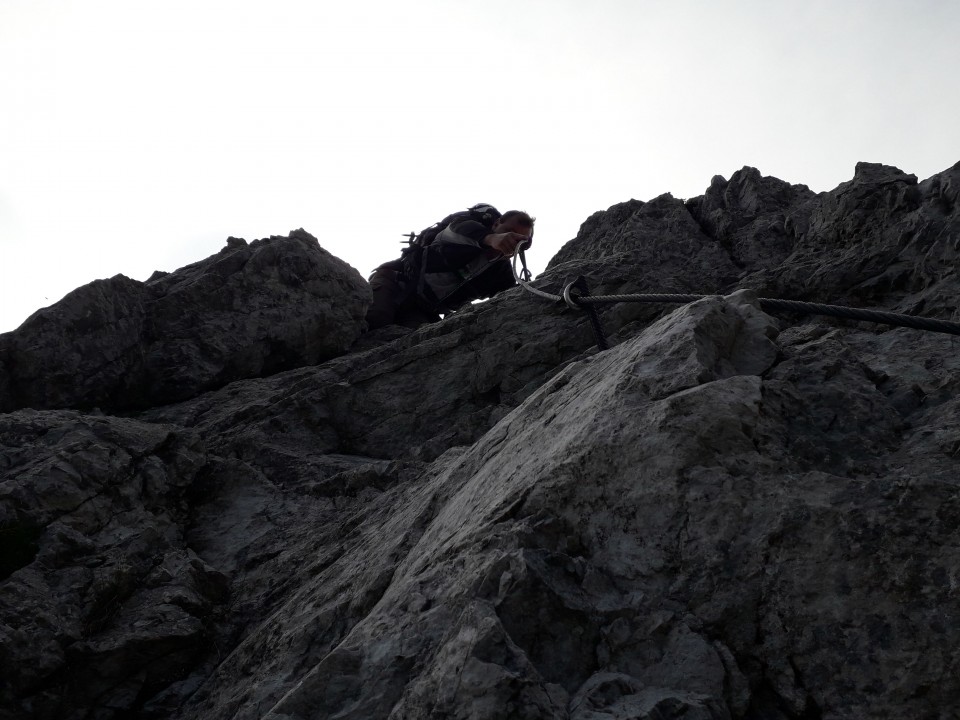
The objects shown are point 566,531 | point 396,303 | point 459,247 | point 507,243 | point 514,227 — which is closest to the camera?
point 566,531

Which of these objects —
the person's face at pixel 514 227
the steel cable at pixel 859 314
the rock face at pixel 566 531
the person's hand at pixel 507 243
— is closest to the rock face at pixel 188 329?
the rock face at pixel 566 531

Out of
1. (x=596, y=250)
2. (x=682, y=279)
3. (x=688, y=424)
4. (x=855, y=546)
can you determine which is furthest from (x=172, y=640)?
(x=596, y=250)

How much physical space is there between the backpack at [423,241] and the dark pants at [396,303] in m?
0.20

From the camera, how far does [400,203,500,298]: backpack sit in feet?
54.1

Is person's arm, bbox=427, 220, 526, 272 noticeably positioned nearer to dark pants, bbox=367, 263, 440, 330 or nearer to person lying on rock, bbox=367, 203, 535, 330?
person lying on rock, bbox=367, 203, 535, 330

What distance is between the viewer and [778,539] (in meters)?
4.34

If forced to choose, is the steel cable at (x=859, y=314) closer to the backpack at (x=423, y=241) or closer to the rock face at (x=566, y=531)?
the rock face at (x=566, y=531)

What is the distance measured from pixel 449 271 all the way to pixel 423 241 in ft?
3.05

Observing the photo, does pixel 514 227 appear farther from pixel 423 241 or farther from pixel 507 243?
pixel 423 241

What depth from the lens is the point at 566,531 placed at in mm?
4840

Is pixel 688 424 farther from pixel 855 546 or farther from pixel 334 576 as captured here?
pixel 334 576

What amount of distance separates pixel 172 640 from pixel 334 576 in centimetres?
144

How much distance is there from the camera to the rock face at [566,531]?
4.04 meters

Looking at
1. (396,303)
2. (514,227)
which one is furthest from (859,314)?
(396,303)
